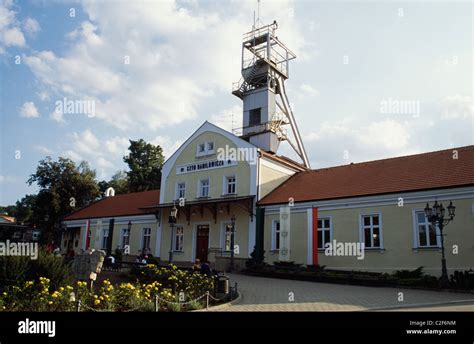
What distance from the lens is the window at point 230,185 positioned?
2720 centimetres

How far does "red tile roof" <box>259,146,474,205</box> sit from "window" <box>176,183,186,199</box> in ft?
23.9

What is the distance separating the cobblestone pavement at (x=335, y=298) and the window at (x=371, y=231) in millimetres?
4351

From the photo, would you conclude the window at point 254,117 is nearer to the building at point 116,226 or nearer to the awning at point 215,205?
the awning at point 215,205

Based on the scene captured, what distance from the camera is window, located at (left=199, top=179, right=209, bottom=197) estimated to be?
28.7m

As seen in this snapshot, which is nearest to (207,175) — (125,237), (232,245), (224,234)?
(224,234)

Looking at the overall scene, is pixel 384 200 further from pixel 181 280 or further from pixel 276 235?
pixel 181 280

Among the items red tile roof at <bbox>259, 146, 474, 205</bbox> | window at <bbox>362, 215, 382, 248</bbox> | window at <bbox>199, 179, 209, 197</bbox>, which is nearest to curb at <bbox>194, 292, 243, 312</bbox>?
window at <bbox>362, 215, 382, 248</bbox>

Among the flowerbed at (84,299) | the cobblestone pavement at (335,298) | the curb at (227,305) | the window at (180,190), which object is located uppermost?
the window at (180,190)

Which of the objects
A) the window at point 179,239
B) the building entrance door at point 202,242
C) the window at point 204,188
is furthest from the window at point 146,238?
the window at point 204,188

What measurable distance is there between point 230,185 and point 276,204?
430 cm

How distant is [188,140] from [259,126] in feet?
21.0

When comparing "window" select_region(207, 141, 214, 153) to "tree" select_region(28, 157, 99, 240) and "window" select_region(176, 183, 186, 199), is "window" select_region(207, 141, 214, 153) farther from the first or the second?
"tree" select_region(28, 157, 99, 240)

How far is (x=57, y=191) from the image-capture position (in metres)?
42.4
